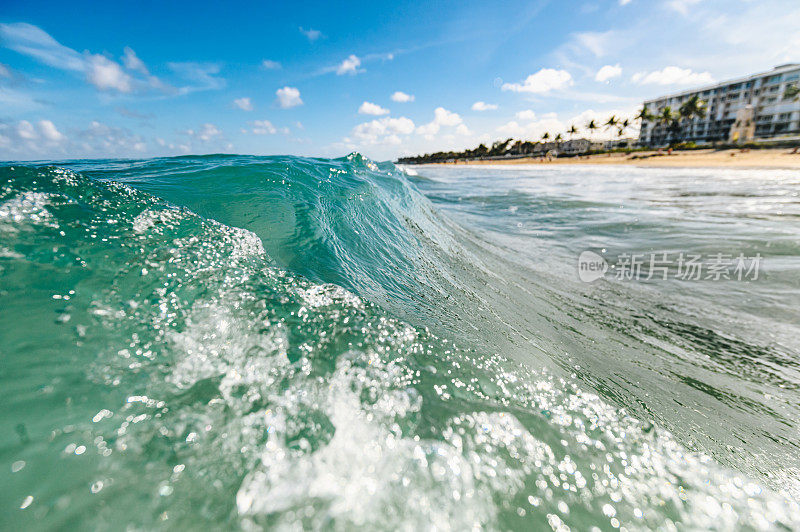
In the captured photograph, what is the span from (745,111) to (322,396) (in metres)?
97.0

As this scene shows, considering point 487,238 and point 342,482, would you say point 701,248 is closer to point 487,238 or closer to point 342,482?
point 487,238

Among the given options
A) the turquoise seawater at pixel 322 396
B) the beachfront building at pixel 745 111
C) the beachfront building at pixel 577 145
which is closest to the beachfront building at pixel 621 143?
the beachfront building at pixel 577 145

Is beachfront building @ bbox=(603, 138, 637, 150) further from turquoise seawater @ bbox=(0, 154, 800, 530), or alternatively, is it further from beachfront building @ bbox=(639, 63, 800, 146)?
turquoise seawater @ bbox=(0, 154, 800, 530)

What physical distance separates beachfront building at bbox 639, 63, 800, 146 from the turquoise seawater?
78888 millimetres

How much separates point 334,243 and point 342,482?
9.02 feet

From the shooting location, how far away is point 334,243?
3.67 meters

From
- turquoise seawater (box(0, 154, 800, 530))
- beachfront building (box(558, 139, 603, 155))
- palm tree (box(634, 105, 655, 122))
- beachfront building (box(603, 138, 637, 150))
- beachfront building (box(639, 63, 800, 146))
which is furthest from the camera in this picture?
beachfront building (box(558, 139, 603, 155))

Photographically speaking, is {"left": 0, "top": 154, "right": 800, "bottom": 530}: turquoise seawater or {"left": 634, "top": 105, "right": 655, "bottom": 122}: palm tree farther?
{"left": 634, "top": 105, "right": 655, "bottom": 122}: palm tree

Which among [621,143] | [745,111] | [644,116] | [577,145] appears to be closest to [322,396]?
[644,116]

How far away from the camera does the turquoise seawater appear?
45.2 inches

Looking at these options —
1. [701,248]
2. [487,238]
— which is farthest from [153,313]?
[701,248]

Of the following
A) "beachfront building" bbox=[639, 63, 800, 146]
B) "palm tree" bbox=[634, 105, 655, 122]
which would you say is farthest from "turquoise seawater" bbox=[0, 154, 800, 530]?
Answer: "palm tree" bbox=[634, 105, 655, 122]

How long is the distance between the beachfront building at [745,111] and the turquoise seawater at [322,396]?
3106 inches

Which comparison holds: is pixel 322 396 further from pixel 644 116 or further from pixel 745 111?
pixel 745 111
